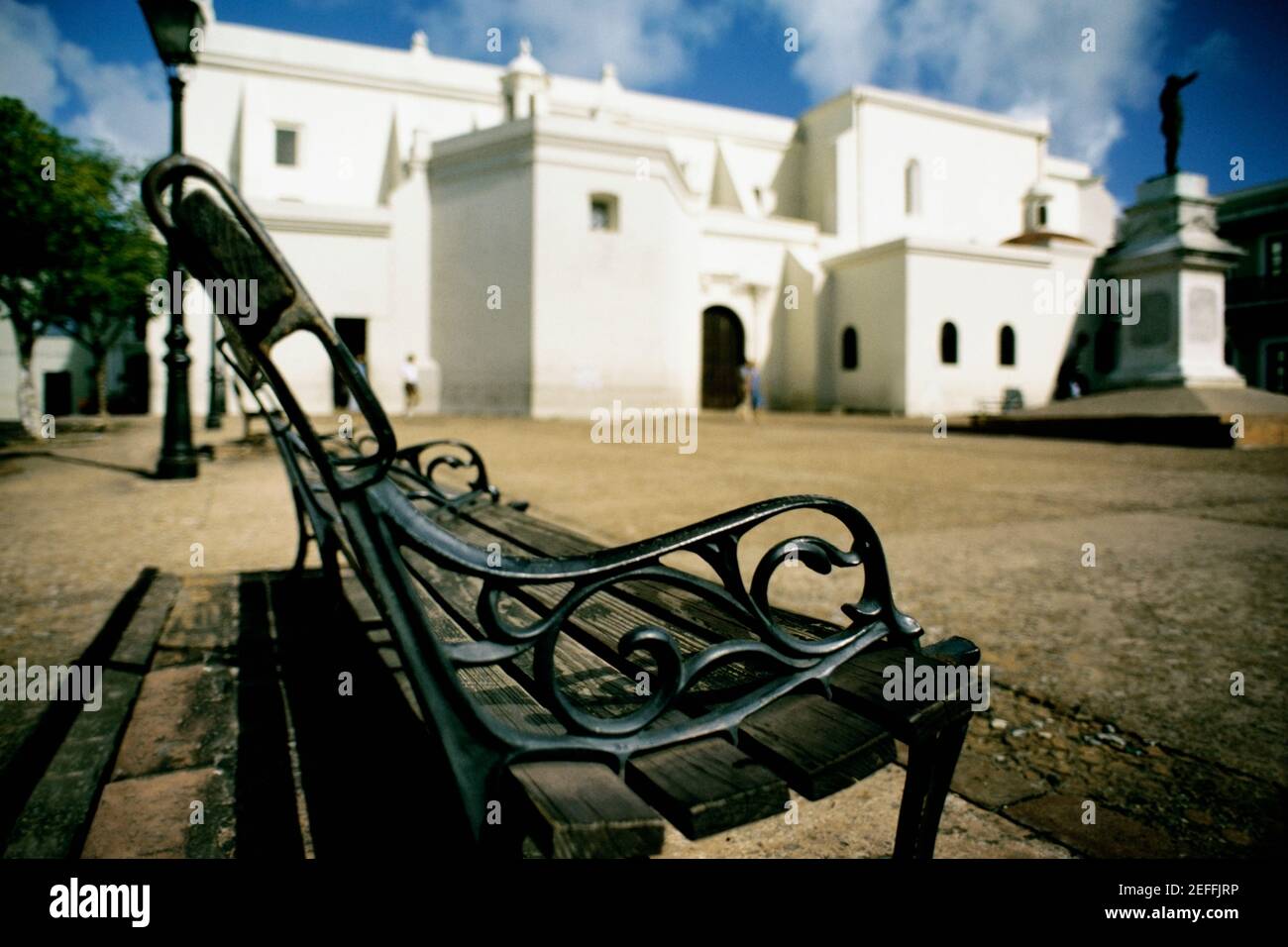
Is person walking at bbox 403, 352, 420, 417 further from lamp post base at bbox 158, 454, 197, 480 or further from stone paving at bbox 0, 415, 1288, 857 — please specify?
lamp post base at bbox 158, 454, 197, 480

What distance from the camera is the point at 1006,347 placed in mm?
27203

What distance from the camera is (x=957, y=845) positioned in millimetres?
1494

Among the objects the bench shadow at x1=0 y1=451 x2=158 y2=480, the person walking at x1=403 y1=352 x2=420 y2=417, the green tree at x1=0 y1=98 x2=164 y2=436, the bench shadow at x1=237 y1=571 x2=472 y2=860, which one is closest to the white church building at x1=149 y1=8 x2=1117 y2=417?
the person walking at x1=403 y1=352 x2=420 y2=417

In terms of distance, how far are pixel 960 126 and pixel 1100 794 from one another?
38.2 m

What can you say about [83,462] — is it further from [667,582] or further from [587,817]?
[587,817]

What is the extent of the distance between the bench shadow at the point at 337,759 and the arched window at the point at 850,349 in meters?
26.5

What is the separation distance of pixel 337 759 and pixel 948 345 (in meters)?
27.1

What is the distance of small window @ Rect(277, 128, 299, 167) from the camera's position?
2858 cm

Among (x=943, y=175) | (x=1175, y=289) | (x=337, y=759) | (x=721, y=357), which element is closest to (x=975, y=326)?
(x=721, y=357)

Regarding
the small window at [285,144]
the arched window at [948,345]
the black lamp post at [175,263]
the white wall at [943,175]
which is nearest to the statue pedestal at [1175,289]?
the arched window at [948,345]

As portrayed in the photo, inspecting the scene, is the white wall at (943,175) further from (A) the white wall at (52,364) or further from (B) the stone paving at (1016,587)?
(A) the white wall at (52,364)

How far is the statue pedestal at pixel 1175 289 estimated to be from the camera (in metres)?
14.2
